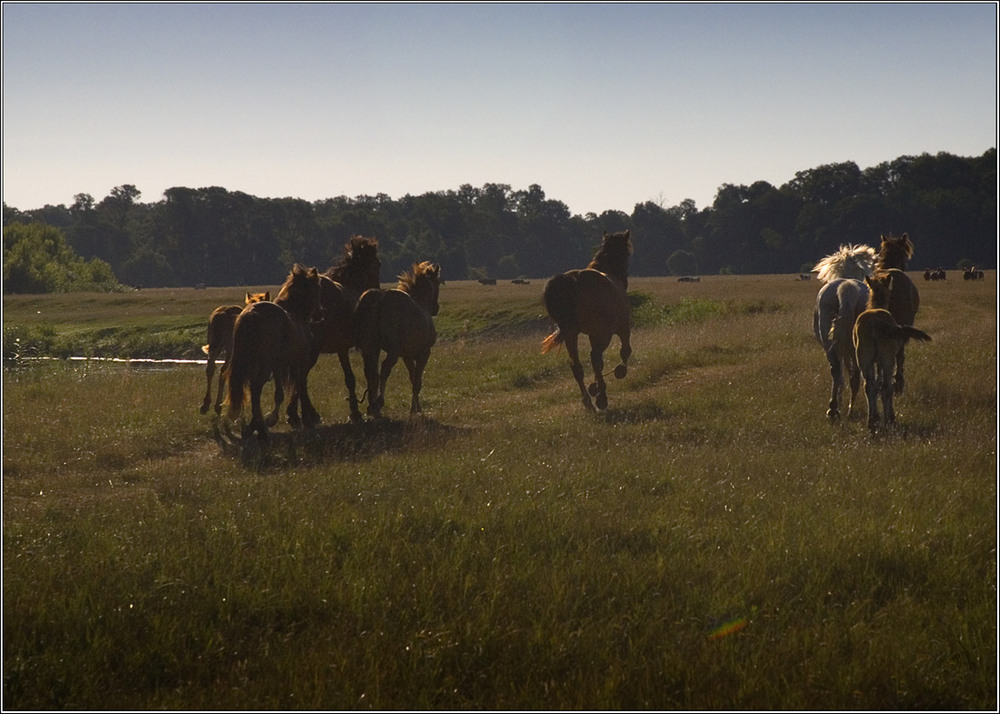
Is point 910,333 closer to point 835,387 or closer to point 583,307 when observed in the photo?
point 835,387

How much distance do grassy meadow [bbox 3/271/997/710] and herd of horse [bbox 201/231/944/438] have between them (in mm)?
739

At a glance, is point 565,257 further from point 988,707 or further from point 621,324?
point 988,707

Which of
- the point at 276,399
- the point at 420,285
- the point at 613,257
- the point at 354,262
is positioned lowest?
the point at 276,399

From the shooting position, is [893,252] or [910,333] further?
[893,252]

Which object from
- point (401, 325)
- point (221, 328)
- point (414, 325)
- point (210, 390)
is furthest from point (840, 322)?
point (210, 390)

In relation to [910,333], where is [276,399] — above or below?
below

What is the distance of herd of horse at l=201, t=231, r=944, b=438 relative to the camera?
40.3 feet

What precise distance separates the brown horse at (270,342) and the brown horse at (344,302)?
98 centimetres

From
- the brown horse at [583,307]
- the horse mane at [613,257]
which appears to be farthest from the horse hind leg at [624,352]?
the horse mane at [613,257]

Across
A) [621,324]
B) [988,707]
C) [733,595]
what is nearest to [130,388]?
[621,324]

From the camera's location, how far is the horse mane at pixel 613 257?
17.3 meters

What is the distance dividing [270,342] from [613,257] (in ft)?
22.7

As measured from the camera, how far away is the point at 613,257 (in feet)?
57.2

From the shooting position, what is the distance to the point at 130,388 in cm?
1814
